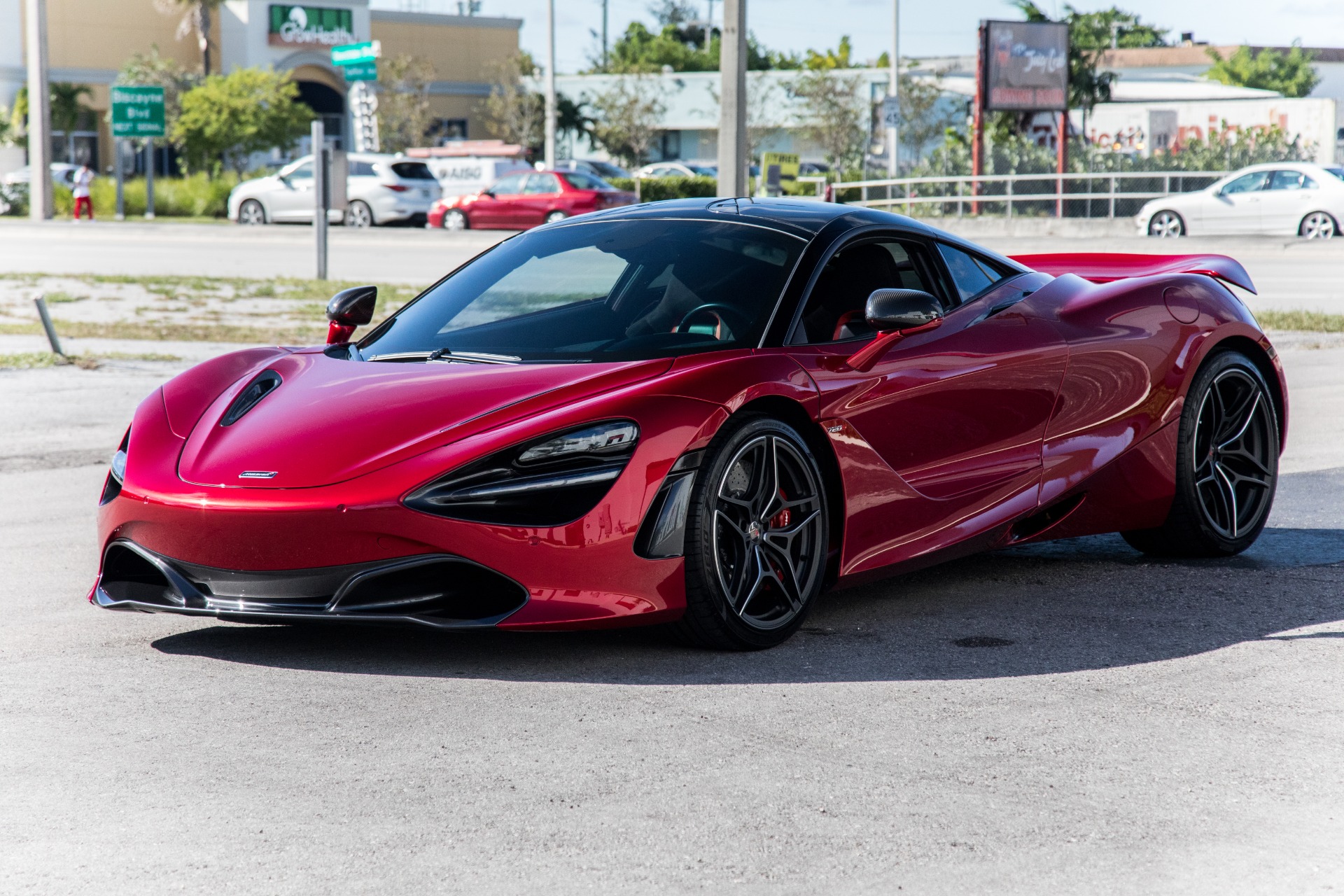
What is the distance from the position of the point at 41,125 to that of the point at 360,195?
12.0 metres

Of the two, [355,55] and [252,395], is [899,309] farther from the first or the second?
[355,55]

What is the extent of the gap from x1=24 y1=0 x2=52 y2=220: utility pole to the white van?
32.8 ft

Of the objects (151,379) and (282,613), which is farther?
(151,379)

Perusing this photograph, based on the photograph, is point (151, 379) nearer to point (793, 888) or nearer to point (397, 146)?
point (793, 888)

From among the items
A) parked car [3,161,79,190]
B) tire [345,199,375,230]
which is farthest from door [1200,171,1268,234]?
parked car [3,161,79,190]

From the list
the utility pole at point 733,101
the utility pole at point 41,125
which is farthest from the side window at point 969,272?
the utility pole at point 41,125

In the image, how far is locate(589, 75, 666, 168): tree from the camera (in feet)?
213

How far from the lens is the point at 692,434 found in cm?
449

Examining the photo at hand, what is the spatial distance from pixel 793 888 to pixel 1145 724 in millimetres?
1428

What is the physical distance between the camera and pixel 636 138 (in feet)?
214

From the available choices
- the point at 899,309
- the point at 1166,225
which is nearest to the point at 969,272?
the point at 899,309

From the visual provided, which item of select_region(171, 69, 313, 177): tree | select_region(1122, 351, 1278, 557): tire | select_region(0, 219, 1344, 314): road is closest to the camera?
select_region(1122, 351, 1278, 557): tire

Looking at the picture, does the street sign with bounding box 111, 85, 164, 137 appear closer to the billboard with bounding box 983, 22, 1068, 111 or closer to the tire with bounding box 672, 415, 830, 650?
the billboard with bounding box 983, 22, 1068, 111

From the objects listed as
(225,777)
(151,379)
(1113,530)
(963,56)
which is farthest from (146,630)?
(963,56)
